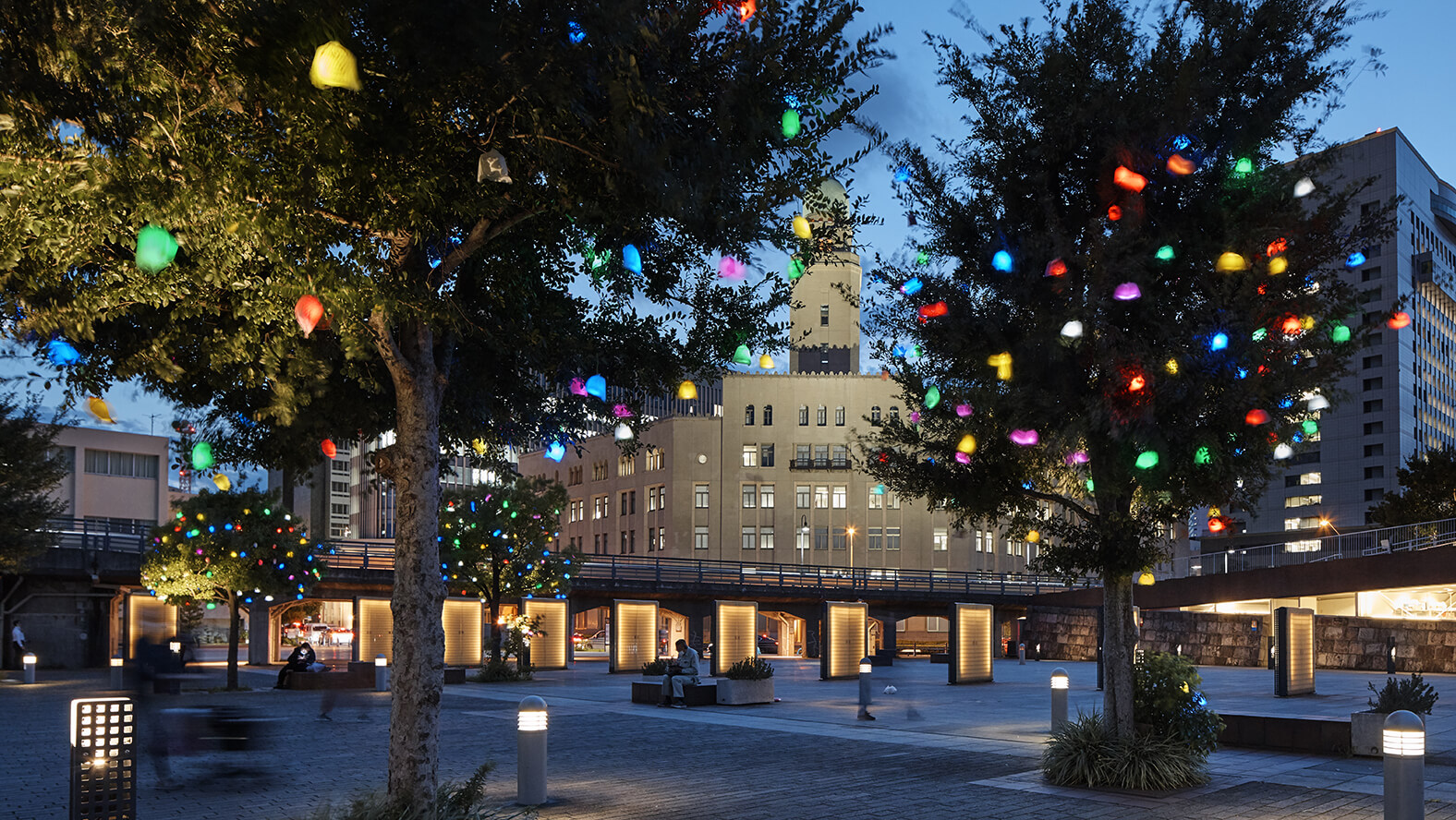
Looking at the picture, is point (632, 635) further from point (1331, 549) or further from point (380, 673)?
point (1331, 549)

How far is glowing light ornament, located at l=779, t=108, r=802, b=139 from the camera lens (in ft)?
28.9

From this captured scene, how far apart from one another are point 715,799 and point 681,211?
6.73 metres

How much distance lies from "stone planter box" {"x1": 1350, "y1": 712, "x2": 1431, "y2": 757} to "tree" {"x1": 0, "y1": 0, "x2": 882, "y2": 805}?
10406 millimetres

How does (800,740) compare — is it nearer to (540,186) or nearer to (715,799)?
(715,799)

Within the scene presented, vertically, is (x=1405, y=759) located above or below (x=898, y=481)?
below

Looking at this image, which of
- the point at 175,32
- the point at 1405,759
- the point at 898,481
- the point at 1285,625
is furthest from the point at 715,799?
Answer: the point at 1285,625

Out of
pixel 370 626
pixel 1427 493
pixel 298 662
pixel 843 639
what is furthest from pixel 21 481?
pixel 1427 493

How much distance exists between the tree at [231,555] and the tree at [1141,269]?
22.9m

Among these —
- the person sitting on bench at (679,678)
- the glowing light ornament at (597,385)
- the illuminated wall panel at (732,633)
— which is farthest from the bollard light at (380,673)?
the glowing light ornament at (597,385)

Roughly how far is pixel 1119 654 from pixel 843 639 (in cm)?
2426

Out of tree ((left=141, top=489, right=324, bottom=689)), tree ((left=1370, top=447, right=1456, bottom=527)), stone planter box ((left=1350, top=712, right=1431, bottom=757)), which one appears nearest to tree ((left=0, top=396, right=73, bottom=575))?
tree ((left=141, top=489, right=324, bottom=689))

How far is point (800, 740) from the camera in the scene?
18328 mm

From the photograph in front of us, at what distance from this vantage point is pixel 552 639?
150ft

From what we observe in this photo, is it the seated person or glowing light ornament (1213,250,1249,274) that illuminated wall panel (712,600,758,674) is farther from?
glowing light ornament (1213,250,1249,274)
